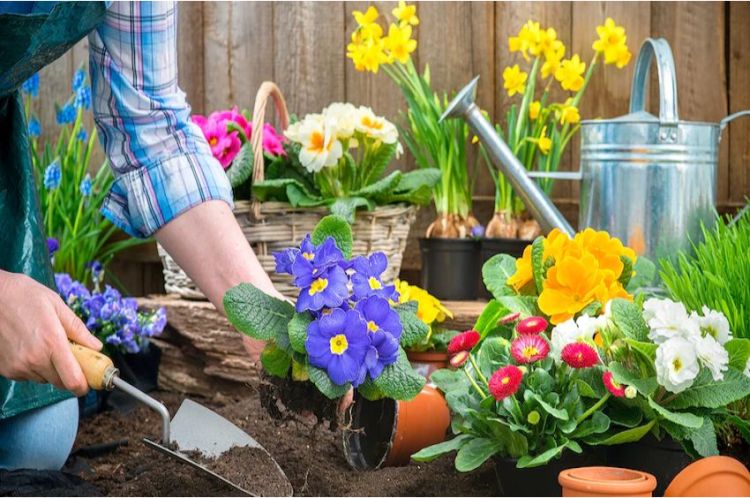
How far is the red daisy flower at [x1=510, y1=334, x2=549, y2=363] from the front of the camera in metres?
1.25

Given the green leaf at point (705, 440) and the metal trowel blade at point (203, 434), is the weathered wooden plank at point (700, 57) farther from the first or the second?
the metal trowel blade at point (203, 434)

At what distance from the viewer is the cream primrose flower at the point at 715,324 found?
124 centimetres

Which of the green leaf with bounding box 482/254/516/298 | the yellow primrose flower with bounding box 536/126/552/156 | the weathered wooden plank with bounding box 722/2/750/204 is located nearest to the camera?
the green leaf with bounding box 482/254/516/298

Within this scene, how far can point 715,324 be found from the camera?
4.10 ft

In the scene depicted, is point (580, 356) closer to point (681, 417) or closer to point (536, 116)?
point (681, 417)

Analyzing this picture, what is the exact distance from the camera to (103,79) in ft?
5.38

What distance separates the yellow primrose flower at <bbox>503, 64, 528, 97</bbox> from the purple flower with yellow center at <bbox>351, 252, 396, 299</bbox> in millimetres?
1315

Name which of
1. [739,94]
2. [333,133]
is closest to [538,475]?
[333,133]

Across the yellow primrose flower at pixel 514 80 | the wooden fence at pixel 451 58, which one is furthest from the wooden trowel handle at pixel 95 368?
the wooden fence at pixel 451 58

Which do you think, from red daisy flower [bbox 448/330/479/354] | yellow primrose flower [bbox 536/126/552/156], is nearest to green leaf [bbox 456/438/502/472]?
red daisy flower [bbox 448/330/479/354]

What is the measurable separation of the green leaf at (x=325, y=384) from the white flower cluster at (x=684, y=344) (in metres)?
0.39

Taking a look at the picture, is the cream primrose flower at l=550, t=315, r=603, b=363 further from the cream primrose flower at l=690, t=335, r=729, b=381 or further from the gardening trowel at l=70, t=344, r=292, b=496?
the gardening trowel at l=70, t=344, r=292, b=496

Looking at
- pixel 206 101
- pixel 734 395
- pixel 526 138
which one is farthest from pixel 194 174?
pixel 206 101

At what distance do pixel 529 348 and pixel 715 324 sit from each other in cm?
23
